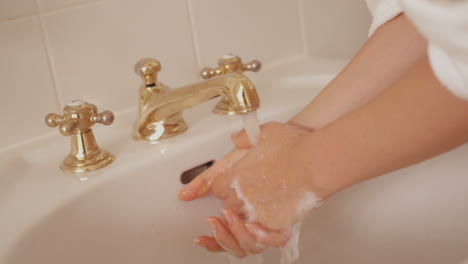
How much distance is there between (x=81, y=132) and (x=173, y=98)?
0.11 m

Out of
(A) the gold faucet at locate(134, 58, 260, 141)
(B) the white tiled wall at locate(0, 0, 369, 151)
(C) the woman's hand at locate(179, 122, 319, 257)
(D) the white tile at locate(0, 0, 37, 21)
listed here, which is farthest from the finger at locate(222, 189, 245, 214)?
(D) the white tile at locate(0, 0, 37, 21)

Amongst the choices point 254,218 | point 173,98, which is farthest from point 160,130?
point 254,218

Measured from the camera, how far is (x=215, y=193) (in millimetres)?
726

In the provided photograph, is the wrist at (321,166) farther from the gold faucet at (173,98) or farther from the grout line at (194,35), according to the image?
the grout line at (194,35)

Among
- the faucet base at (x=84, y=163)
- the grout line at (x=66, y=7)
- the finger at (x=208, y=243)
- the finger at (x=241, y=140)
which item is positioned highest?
the grout line at (x=66, y=7)

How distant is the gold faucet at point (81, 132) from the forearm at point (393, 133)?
246 millimetres

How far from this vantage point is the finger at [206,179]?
2.36 feet

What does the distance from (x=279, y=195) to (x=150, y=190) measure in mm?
156

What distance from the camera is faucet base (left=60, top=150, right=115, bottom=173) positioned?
695mm

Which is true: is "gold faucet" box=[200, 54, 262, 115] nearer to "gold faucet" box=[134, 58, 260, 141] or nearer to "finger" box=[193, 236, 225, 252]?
"gold faucet" box=[134, 58, 260, 141]

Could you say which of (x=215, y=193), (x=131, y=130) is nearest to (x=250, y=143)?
(x=215, y=193)

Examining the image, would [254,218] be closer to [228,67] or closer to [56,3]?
[228,67]

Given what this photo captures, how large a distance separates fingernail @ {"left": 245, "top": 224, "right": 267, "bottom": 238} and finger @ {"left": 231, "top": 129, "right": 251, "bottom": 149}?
100 mm

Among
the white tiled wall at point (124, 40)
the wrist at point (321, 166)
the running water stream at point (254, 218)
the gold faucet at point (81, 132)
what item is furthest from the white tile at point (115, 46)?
the wrist at point (321, 166)
